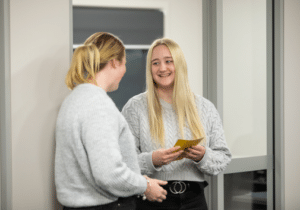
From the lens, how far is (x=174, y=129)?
65.9 inches

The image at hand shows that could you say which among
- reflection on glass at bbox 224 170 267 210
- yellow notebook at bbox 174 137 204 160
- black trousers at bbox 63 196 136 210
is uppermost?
yellow notebook at bbox 174 137 204 160

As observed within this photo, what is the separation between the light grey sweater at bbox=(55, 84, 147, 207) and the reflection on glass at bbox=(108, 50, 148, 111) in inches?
65.1

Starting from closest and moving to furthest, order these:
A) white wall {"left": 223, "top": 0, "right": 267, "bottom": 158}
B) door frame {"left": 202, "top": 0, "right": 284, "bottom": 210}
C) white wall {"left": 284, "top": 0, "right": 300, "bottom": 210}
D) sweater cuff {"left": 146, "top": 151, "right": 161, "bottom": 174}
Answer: sweater cuff {"left": 146, "top": 151, "right": 161, "bottom": 174}
door frame {"left": 202, "top": 0, "right": 284, "bottom": 210}
white wall {"left": 223, "top": 0, "right": 267, "bottom": 158}
white wall {"left": 284, "top": 0, "right": 300, "bottom": 210}

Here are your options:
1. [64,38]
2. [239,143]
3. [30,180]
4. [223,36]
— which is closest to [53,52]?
[64,38]

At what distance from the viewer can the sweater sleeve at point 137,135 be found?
5.09 feet

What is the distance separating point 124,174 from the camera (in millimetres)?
1108

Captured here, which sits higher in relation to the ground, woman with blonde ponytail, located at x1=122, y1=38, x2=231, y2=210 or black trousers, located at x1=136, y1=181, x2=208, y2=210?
woman with blonde ponytail, located at x1=122, y1=38, x2=231, y2=210

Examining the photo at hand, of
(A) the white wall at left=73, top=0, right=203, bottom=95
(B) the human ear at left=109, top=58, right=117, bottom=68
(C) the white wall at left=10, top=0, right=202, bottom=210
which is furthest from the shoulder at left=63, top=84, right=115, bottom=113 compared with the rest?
(A) the white wall at left=73, top=0, right=203, bottom=95

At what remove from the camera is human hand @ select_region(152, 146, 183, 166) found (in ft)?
4.84

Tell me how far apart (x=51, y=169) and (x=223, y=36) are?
60.0 inches

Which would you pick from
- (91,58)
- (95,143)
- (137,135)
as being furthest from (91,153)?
(137,135)

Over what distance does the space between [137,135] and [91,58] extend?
0.63 metres

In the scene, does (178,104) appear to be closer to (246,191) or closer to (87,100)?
(87,100)

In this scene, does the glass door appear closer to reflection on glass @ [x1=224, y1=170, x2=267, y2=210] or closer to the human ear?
reflection on glass @ [x1=224, y1=170, x2=267, y2=210]
